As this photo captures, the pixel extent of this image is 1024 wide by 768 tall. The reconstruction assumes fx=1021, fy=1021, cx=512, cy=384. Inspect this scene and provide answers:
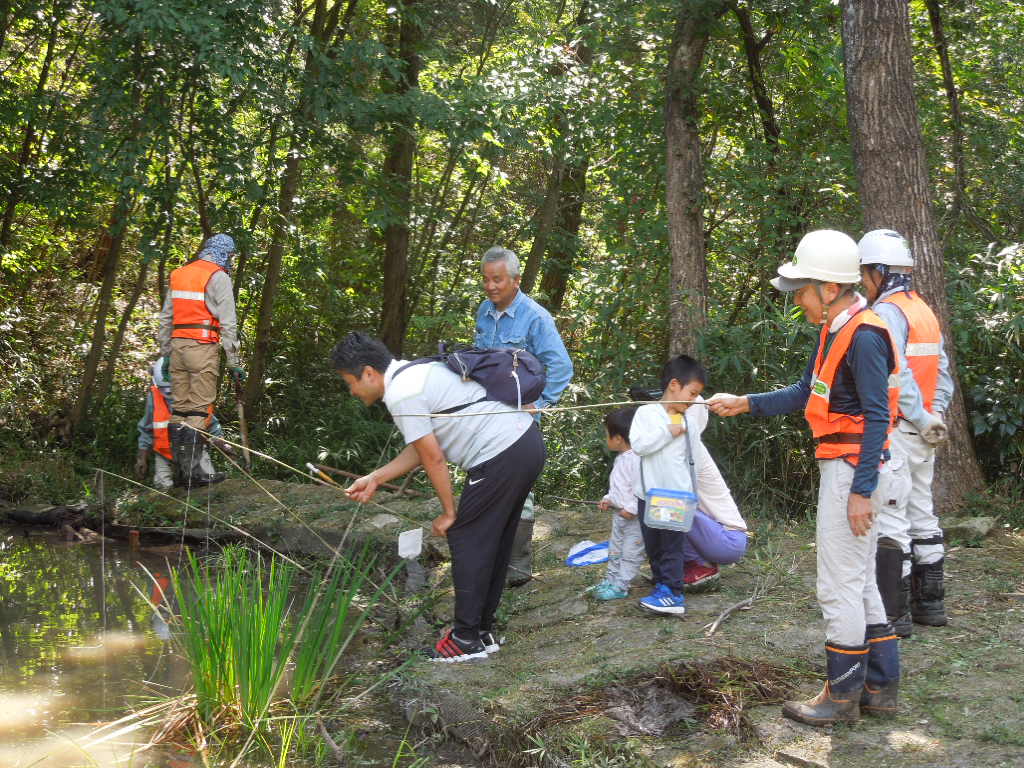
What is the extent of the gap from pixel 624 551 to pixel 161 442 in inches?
190

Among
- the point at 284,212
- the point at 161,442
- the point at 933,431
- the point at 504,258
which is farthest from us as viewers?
the point at 284,212

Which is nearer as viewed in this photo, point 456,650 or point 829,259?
point 829,259

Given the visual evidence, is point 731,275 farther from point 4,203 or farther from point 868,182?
point 4,203

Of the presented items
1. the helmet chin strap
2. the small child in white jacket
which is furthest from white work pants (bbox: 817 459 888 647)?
the small child in white jacket

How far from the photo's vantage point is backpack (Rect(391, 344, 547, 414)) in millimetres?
4672

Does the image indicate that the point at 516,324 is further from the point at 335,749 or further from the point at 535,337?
the point at 335,749

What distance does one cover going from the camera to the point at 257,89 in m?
9.28

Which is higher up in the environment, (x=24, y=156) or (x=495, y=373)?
(x=24, y=156)

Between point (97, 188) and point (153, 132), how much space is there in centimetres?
120

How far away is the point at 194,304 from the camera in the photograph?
334 inches

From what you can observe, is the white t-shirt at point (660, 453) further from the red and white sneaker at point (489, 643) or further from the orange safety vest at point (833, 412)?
the orange safety vest at point (833, 412)

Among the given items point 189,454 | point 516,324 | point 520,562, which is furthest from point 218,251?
point 520,562

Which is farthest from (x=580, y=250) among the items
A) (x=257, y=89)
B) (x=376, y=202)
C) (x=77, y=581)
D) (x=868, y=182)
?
(x=77, y=581)

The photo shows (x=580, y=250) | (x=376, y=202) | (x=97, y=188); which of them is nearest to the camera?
(x=97, y=188)
